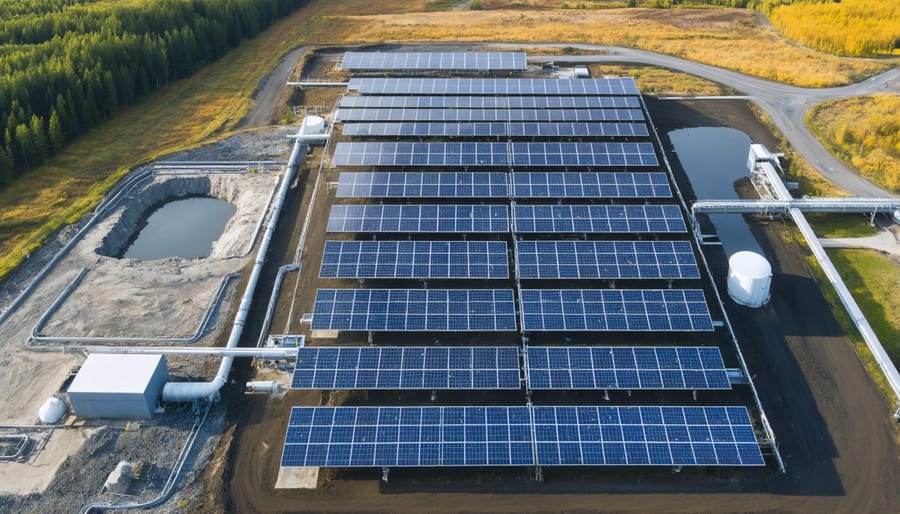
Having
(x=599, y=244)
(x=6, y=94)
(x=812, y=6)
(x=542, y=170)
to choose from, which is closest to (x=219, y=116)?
(x=6, y=94)

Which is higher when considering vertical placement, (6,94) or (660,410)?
(6,94)

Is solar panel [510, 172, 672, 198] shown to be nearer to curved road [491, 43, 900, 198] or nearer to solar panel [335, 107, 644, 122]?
solar panel [335, 107, 644, 122]

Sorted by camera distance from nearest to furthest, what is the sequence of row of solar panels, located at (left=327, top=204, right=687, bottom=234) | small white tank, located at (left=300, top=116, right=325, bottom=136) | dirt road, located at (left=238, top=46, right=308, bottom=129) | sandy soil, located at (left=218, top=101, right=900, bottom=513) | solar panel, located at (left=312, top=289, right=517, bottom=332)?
1. sandy soil, located at (left=218, top=101, right=900, bottom=513)
2. solar panel, located at (left=312, top=289, right=517, bottom=332)
3. row of solar panels, located at (left=327, top=204, right=687, bottom=234)
4. small white tank, located at (left=300, top=116, right=325, bottom=136)
5. dirt road, located at (left=238, top=46, right=308, bottom=129)

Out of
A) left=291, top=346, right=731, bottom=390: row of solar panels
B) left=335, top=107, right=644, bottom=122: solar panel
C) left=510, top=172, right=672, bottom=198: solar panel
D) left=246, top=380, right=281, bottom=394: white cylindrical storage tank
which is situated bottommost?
left=246, top=380, right=281, bottom=394: white cylindrical storage tank

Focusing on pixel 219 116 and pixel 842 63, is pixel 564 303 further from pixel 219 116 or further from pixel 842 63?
pixel 842 63

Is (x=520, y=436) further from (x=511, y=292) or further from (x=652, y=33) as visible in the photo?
(x=652, y=33)

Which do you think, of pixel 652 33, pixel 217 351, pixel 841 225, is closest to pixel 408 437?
pixel 217 351

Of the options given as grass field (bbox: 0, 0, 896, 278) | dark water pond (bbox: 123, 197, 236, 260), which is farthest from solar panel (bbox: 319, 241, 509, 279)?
grass field (bbox: 0, 0, 896, 278)
